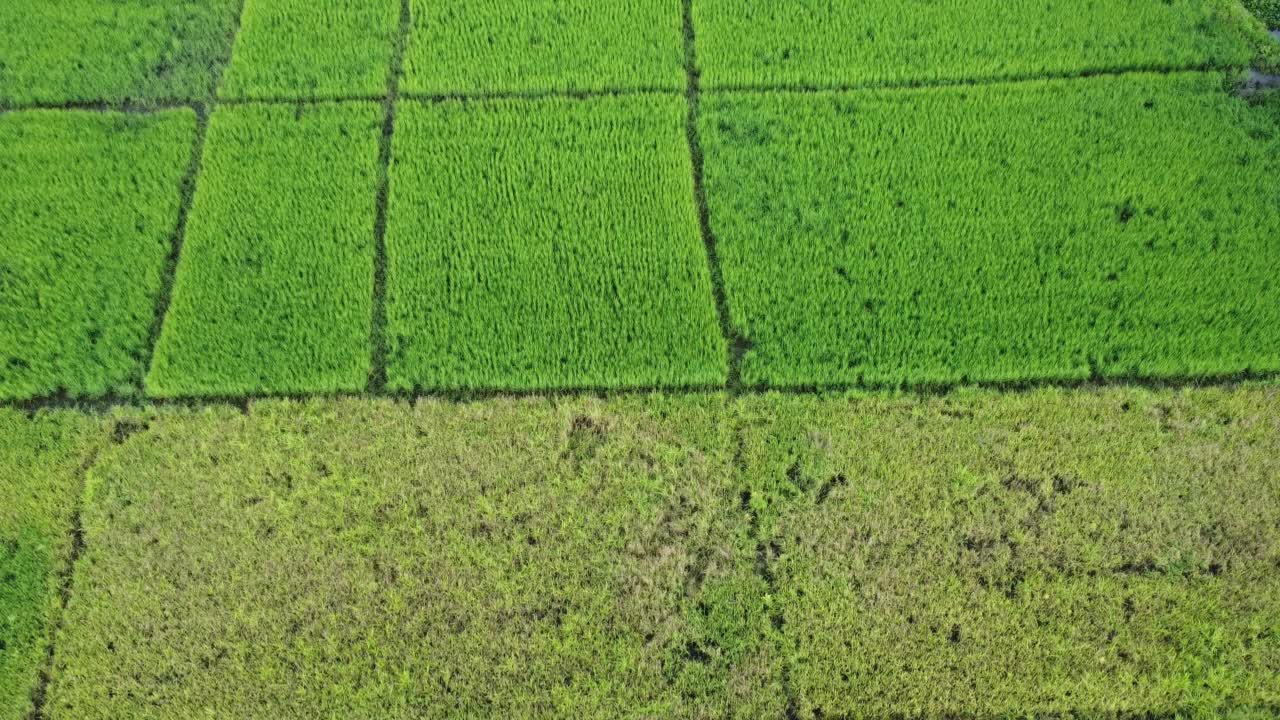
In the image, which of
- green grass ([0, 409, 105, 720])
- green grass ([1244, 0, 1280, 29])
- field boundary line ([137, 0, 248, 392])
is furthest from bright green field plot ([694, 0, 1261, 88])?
green grass ([0, 409, 105, 720])

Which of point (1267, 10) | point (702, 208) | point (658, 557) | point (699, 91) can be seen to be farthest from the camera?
point (1267, 10)

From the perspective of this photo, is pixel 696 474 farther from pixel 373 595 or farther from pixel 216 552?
pixel 216 552

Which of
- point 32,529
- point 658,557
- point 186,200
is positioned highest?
point 186,200

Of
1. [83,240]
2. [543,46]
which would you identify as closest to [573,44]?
[543,46]

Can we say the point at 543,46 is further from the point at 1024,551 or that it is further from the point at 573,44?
the point at 1024,551

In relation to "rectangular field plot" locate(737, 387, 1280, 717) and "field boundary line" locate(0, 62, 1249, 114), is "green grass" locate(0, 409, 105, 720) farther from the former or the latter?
"rectangular field plot" locate(737, 387, 1280, 717)

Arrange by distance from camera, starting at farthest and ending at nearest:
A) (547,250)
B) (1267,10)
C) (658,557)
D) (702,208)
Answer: (1267,10), (702,208), (547,250), (658,557)
